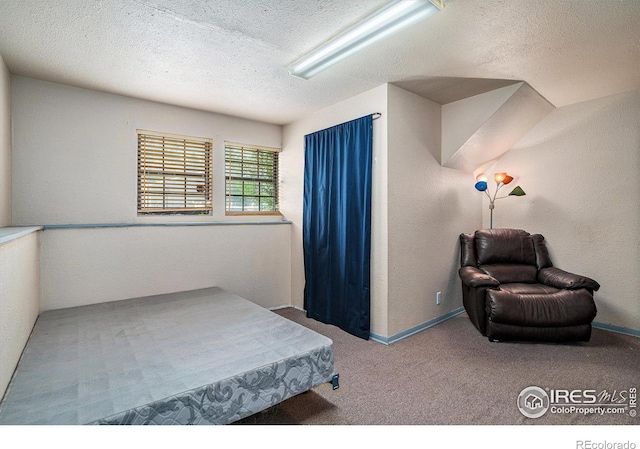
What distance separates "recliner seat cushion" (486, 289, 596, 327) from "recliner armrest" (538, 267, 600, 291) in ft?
0.37

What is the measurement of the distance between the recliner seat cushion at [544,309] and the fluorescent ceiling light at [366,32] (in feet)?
8.51

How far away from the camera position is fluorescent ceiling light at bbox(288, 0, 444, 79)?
75.6 inches

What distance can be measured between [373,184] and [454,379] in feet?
6.40

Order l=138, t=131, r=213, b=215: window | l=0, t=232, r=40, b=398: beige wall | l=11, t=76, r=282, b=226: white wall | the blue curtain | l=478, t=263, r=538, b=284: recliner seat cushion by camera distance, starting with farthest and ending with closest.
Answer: l=478, t=263, r=538, b=284: recliner seat cushion, l=138, t=131, r=213, b=215: window, the blue curtain, l=11, t=76, r=282, b=226: white wall, l=0, t=232, r=40, b=398: beige wall

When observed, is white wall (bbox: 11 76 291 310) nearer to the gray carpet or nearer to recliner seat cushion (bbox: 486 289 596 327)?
the gray carpet

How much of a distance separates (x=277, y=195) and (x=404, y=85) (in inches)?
93.6

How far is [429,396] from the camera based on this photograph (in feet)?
7.35

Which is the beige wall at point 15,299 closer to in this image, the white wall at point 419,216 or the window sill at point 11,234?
the window sill at point 11,234

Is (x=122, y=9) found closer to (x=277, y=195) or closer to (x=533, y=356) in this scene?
(x=277, y=195)

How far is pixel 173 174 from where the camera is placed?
3812mm

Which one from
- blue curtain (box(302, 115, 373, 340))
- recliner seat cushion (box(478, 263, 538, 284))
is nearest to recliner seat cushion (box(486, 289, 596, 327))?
recliner seat cushion (box(478, 263, 538, 284))

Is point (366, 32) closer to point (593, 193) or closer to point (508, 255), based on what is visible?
point (508, 255)

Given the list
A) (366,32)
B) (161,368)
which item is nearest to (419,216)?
(366,32)

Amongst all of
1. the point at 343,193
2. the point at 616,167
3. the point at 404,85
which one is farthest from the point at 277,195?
the point at 616,167
